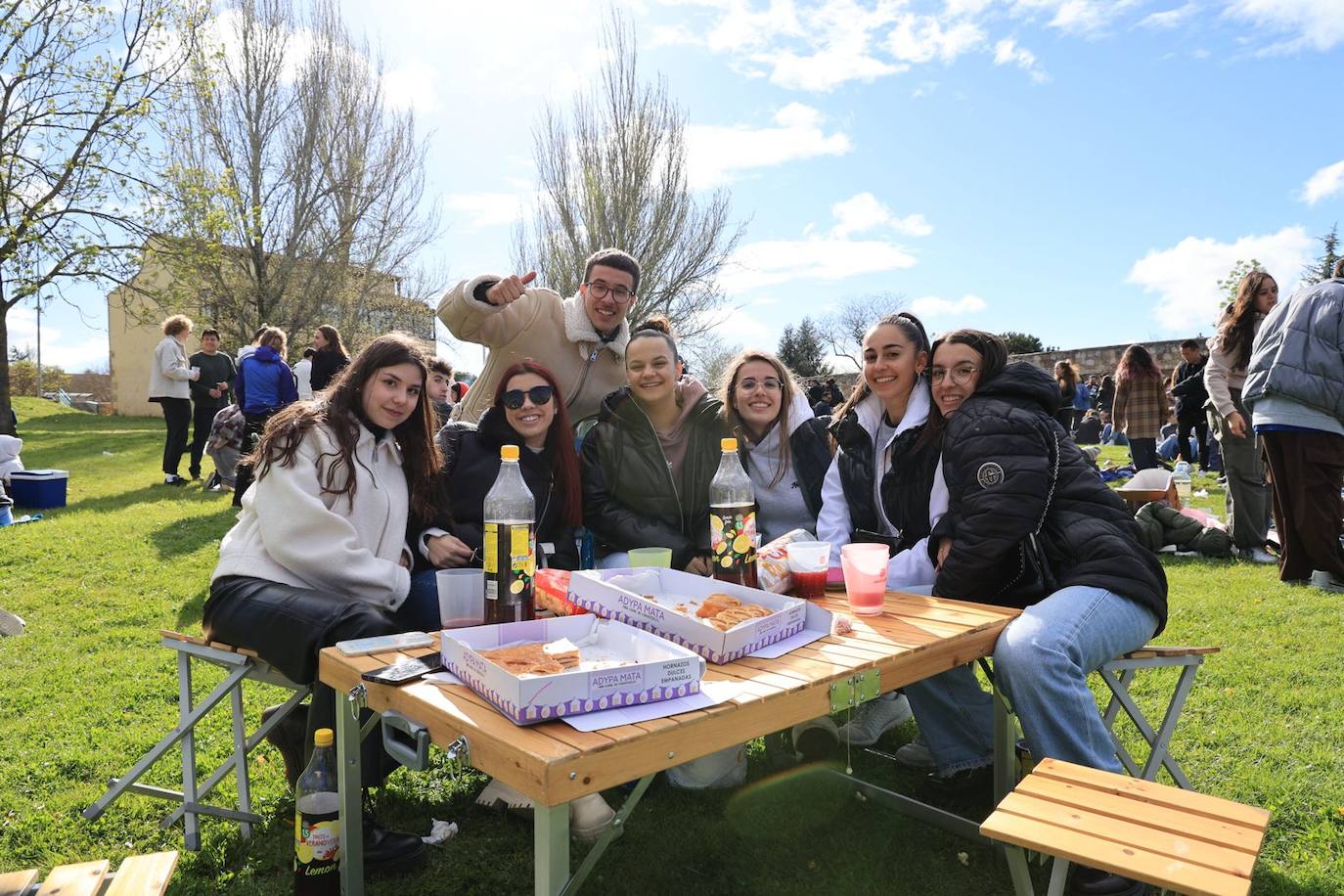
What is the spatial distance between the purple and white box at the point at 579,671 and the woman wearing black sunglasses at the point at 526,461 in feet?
4.35

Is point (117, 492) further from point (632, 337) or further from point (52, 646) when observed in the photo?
point (632, 337)


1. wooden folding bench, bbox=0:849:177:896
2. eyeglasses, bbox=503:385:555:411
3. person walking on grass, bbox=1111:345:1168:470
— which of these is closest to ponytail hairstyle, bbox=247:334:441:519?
eyeglasses, bbox=503:385:555:411

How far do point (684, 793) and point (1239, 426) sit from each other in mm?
5133

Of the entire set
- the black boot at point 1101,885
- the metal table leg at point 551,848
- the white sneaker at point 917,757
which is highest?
the metal table leg at point 551,848

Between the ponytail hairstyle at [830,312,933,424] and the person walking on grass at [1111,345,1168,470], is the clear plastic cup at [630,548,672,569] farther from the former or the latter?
the person walking on grass at [1111,345,1168,470]

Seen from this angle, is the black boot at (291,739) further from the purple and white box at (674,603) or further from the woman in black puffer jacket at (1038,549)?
the woman in black puffer jacket at (1038,549)

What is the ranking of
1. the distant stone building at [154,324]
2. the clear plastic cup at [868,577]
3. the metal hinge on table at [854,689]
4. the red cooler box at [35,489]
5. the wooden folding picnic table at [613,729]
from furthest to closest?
the distant stone building at [154,324] < the red cooler box at [35,489] < the clear plastic cup at [868,577] < the metal hinge on table at [854,689] < the wooden folding picnic table at [613,729]

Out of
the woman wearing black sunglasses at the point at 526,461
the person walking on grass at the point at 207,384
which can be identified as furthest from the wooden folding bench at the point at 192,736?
the person walking on grass at the point at 207,384

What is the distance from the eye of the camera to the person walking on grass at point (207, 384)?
31.7ft

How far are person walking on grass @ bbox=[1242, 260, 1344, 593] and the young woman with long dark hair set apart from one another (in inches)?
185

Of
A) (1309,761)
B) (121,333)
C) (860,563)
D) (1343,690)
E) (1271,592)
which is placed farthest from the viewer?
(121,333)

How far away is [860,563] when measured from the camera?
81.3 inches

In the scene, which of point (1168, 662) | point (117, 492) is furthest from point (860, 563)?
point (117, 492)

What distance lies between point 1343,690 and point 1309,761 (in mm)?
825
